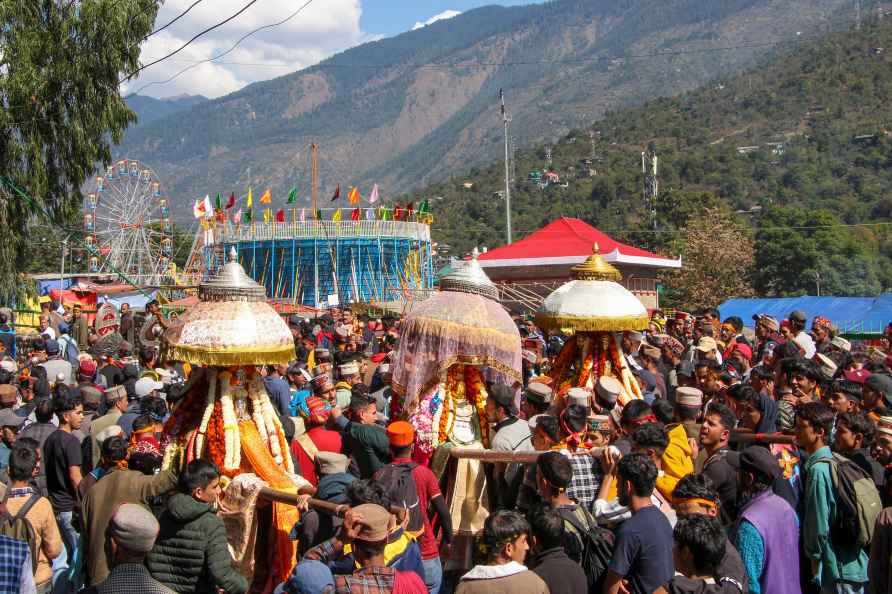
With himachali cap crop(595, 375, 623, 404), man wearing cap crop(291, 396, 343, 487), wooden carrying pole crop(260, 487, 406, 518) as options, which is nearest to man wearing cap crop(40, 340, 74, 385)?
man wearing cap crop(291, 396, 343, 487)

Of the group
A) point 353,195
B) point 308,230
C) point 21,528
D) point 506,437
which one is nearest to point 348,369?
point 506,437

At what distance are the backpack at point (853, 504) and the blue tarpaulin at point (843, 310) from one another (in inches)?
638

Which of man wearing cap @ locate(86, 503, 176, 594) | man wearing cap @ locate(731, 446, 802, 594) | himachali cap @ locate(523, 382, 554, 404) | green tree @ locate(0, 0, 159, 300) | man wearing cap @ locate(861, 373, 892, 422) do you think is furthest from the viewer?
green tree @ locate(0, 0, 159, 300)

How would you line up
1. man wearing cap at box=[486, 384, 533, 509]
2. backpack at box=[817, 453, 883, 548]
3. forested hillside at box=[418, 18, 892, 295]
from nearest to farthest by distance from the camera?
backpack at box=[817, 453, 883, 548] → man wearing cap at box=[486, 384, 533, 509] → forested hillside at box=[418, 18, 892, 295]

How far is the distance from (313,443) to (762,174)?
74498mm

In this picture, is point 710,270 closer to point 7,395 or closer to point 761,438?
point 7,395

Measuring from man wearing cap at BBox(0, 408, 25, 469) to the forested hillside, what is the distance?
38833mm

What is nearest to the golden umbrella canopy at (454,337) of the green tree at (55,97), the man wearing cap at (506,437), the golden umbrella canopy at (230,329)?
the man wearing cap at (506,437)

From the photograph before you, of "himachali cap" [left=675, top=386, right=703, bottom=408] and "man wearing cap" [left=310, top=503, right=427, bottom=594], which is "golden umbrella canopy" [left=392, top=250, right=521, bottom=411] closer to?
"himachali cap" [left=675, top=386, right=703, bottom=408]

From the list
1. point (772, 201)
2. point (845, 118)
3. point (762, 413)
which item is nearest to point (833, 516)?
point (762, 413)

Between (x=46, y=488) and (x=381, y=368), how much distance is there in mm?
3957

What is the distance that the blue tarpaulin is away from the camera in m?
21.2

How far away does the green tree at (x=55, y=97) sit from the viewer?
18.7 m

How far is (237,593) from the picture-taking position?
4922 mm
